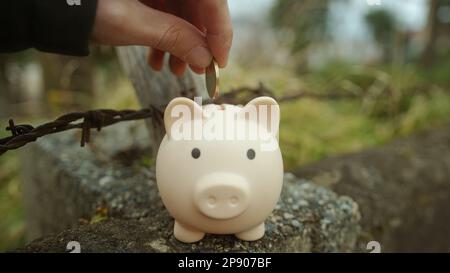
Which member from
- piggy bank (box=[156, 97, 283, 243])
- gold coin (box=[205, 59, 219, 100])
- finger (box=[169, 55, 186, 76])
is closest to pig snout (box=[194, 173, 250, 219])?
piggy bank (box=[156, 97, 283, 243])

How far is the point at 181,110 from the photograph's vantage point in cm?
86

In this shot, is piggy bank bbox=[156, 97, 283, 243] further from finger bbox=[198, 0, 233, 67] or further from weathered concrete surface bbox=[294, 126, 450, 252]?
→ weathered concrete surface bbox=[294, 126, 450, 252]

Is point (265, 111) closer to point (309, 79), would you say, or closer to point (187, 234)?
point (187, 234)

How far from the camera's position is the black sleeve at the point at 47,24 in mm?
811

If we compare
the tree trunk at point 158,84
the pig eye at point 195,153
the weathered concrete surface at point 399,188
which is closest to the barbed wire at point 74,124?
the tree trunk at point 158,84

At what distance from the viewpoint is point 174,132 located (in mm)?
855

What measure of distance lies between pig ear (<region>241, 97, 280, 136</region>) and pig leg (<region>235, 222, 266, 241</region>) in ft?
0.69

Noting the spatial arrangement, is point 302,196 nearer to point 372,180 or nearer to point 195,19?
point 372,180

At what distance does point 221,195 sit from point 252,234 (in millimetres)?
184

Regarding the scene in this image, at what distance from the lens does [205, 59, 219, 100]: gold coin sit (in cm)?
96

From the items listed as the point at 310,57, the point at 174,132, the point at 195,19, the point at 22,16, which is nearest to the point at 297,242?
the point at 174,132

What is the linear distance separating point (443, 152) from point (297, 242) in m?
1.20

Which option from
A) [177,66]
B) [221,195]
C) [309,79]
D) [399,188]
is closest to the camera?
[221,195]

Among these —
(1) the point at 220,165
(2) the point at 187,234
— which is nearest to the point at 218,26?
(1) the point at 220,165
